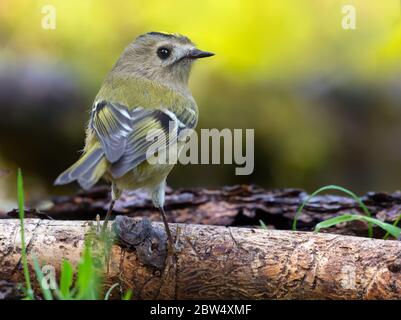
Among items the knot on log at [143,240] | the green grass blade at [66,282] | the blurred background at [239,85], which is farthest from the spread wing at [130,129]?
the blurred background at [239,85]

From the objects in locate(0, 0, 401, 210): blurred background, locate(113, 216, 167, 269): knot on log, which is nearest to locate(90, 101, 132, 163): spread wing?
locate(113, 216, 167, 269): knot on log

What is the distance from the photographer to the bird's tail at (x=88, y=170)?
10.3 feet

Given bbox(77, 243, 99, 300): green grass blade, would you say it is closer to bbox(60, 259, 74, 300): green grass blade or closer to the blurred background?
bbox(60, 259, 74, 300): green grass blade

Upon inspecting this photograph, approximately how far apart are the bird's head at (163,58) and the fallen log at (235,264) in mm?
1169

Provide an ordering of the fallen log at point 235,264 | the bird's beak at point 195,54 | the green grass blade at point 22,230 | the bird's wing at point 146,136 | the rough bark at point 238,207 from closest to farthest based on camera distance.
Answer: the green grass blade at point 22,230 < the fallen log at point 235,264 < the bird's wing at point 146,136 < the bird's beak at point 195,54 < the rough bark at point 238,207

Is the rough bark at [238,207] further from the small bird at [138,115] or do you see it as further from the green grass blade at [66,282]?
the green grass blade at [66,282]

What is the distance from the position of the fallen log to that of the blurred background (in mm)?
2975

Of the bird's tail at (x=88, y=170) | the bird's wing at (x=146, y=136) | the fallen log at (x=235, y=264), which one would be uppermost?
the bird's wing at (x=146, y=136)

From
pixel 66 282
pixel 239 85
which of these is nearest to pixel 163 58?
pixel 66 282

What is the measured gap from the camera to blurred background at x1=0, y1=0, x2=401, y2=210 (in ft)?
20.8

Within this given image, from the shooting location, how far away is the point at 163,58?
436 centimetres

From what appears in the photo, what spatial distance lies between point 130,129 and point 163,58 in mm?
845

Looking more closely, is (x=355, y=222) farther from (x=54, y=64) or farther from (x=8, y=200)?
(x=54, y=64)

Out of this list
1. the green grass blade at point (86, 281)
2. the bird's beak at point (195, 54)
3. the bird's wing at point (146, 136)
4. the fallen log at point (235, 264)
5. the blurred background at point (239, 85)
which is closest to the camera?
the green grass blade at point (86, 281)
